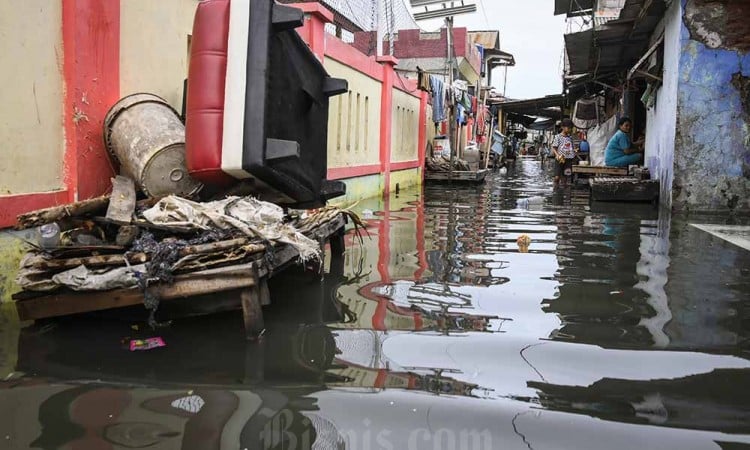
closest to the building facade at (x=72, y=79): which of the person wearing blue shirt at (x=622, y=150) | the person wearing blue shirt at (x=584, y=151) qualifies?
the person wearing blue shirt at (x=622, y=150)

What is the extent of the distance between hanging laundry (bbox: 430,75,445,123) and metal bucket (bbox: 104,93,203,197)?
12383 millimetres

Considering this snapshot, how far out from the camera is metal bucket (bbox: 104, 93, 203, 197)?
385cm

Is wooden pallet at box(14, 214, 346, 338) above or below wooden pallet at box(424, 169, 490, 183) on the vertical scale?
below

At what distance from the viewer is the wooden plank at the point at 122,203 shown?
323cm

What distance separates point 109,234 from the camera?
11.3 feet

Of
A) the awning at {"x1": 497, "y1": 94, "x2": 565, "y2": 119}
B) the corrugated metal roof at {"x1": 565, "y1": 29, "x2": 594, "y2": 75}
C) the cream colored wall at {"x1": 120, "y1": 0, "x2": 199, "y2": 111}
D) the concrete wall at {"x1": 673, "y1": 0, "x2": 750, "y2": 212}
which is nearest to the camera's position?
the cream colored wall at {"x1": 120, "y1": 0, "x2": 199, "y2": 111}

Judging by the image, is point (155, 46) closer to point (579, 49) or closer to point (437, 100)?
point (579, 49)

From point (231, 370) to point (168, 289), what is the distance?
0.56 m

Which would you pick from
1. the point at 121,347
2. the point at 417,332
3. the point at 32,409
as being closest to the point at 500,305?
the point at 417,332

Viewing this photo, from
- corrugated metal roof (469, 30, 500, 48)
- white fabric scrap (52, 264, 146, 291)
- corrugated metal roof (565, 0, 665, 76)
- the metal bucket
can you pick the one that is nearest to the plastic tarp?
corrugated metal roof (565, 0, 665, 76)

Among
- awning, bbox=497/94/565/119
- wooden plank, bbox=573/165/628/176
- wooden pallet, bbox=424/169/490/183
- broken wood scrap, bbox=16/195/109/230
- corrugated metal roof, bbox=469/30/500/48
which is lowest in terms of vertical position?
broken wood scrap, bbox=16/195/109/230

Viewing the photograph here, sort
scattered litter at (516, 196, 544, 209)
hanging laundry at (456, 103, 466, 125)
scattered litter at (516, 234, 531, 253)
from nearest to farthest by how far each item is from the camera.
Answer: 1. scattered litter at (516, 234, 531, 253)
2. scattered litter at (516, 196, 544, 209)
3. hanging laundry at (456, 103, 466, 125)

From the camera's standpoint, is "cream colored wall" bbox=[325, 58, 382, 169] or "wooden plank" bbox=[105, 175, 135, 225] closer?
"wooden plank" bbox=[105, 175, 135, 225]

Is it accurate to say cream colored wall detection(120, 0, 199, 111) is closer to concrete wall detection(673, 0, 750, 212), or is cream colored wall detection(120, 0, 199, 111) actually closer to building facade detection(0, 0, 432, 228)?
building facade detection(0, 0, 432, 228)
